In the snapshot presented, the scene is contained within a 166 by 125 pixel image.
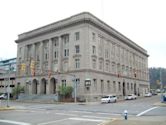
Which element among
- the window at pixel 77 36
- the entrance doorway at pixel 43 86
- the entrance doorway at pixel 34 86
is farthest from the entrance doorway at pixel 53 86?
the window at pixel 77 36

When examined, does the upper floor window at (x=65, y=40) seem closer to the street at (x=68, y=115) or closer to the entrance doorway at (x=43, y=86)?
the entrance doorway at (x=43, y=86)

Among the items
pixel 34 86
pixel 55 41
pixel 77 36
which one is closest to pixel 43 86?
pixel 34 86

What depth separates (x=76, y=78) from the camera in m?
57.2

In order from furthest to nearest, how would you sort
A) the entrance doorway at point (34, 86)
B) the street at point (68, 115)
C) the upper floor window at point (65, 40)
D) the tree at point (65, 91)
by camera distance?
the entrance doorway at point (34, 86), the upper floor window at point (65, 40), the tree at point (65, 91), the street at point (68, 115)

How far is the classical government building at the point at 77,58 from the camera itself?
2248 inches

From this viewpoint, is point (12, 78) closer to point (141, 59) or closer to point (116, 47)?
point (116, 47)

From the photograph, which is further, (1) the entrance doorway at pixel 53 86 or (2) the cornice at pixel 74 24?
(1) the entrance doorway at pixel 53 86

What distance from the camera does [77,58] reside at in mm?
58438

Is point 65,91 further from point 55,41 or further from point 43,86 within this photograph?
point 55,41

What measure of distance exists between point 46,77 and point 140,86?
149ft

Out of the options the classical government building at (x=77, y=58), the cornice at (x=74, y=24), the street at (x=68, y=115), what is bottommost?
the street at (x=68, y=115)

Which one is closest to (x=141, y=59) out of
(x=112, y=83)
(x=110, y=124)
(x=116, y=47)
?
A: (x=116, y=47)

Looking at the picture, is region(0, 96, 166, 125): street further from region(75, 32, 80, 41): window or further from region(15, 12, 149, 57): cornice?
region(15, 12, 149, 57): cornice

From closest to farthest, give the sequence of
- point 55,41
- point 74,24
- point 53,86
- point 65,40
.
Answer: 1. point 74,24
2. point 65,40
3. point 53,86
4. point 55,41
